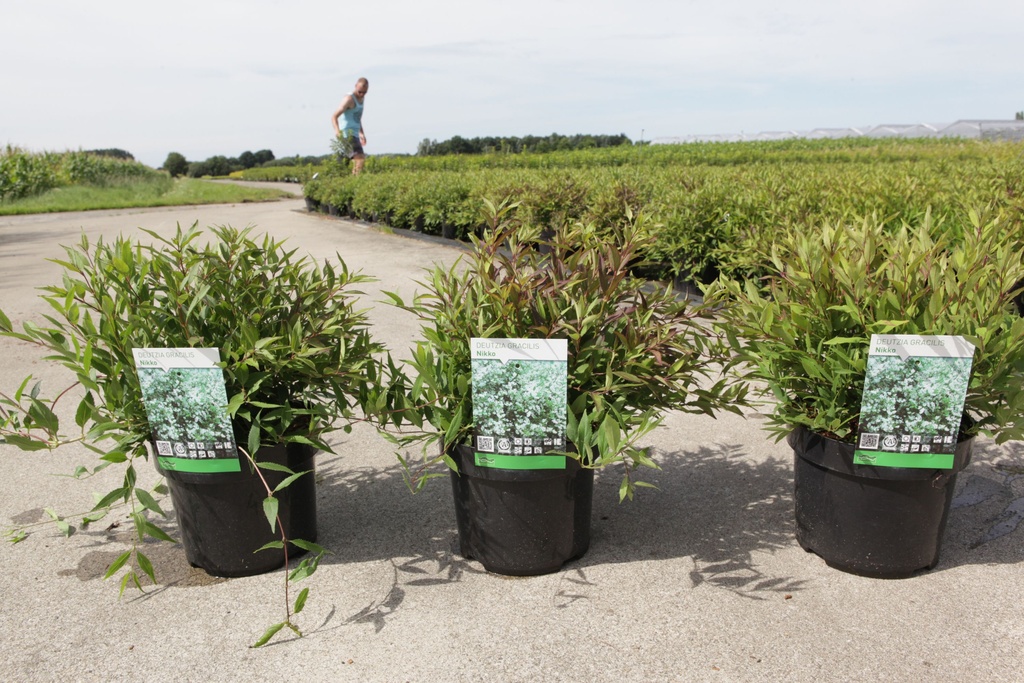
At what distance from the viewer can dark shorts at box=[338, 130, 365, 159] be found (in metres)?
15.7

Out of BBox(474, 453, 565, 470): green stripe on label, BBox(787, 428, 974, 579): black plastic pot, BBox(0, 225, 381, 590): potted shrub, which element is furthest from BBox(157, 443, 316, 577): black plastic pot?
BBox(787, 428, 974, 579): black plastic pot

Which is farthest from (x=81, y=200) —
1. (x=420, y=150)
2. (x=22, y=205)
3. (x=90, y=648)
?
(x=90, y=648)

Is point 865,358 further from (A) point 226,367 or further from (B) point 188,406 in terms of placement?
(B) point 188,406

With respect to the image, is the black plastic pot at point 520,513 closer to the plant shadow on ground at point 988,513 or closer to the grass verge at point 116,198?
the plant shadow on ground at point 988,513

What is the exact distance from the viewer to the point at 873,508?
8.02 feet

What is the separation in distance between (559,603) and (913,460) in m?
1.19

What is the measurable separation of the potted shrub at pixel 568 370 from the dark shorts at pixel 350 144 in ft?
46.0

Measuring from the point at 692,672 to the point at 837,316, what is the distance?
1193 mm

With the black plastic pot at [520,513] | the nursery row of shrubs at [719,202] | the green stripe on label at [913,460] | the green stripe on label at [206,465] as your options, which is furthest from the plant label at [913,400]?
the green stripe on label at [206,465]

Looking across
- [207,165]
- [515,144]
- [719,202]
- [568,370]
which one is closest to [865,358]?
[568,370]

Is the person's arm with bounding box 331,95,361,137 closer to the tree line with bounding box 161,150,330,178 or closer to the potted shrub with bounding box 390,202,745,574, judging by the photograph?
the potted shrub with bounding box 390,202,745,574

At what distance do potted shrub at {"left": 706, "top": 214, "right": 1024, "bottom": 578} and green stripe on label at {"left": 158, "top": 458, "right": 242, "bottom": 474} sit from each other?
1.64 meters

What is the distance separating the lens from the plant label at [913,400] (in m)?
2.23

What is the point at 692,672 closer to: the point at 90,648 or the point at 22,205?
the point at 90,648
